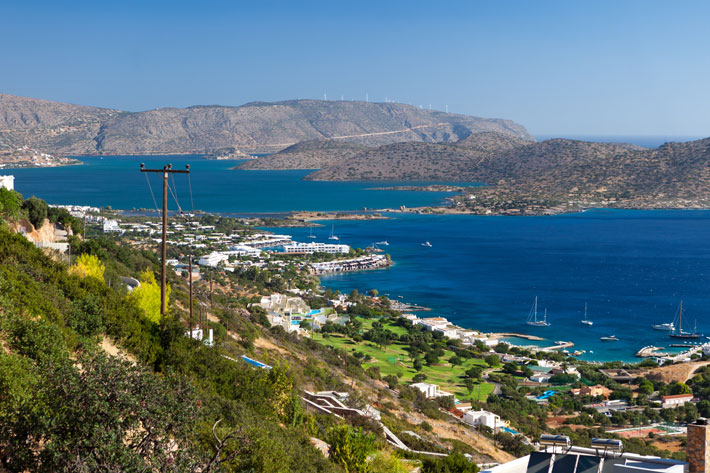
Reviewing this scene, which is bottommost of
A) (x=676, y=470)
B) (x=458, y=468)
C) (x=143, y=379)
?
(x=458, y=468)

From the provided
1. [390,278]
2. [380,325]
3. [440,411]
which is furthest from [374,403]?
[390,278]

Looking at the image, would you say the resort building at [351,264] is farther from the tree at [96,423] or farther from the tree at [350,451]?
the tree at [96,423]

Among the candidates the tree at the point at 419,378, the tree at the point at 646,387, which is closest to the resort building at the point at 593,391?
the tree at the point at 646,387

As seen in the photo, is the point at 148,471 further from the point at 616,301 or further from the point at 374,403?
the point at 616,301

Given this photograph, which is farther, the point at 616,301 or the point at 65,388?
the point at 616,301

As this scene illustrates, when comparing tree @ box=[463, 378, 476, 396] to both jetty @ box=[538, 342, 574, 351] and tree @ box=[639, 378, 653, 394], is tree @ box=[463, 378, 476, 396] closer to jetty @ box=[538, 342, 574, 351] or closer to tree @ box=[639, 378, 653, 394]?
tree @ box=[639, 378, 653, 394]

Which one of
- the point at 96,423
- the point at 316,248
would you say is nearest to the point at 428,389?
the point at 96,423

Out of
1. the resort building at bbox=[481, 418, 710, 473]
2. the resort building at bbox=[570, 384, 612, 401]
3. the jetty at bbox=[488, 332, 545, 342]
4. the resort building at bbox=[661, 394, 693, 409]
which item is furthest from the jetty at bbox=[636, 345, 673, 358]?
the resort building at bbox=[481, 418, 710, 473]
